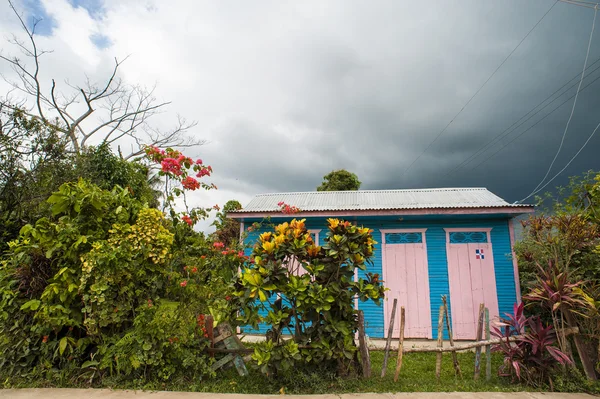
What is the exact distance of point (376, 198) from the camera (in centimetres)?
968

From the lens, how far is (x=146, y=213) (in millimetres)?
4461

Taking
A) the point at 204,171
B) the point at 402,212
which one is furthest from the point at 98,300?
the point at 402,212

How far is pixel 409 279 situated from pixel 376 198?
10.0 ft

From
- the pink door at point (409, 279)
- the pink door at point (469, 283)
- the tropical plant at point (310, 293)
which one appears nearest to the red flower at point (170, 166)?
the tropical plant at point (310, 293)

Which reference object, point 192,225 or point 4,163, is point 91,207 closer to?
point 192,225

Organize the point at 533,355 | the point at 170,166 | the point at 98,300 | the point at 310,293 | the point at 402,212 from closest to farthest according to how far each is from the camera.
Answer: the point at 310,293
the point at 98,300
the point at 533,355
the point at 170,166
the point at 402,212

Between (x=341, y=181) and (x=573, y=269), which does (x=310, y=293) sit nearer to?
(x=573, y=269)

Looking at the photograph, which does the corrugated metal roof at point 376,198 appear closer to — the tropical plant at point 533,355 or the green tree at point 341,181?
the tropical plant at point 533,355

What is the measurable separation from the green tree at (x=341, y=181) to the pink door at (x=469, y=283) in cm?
1326

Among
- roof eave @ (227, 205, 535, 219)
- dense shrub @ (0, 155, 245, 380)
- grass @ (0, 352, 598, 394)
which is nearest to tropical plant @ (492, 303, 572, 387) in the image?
grass @ (0, 352, 598, 394)

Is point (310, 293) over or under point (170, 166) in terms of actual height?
under

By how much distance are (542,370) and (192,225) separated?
5570 mm

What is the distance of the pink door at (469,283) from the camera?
6996mm

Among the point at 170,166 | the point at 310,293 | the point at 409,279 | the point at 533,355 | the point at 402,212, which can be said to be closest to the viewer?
the point at 310,293
